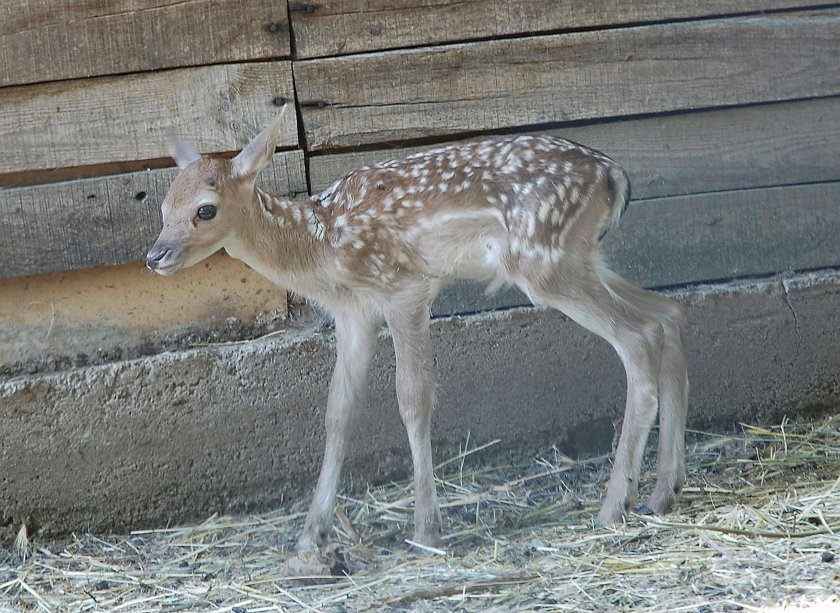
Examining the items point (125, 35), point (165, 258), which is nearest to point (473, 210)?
point (165, 258)

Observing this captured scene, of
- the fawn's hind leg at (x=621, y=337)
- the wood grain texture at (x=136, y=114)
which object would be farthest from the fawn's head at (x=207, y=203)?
the fawn's hind leg at (x=621, y=337)

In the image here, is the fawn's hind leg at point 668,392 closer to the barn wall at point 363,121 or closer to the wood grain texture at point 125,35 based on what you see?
the barn wall at point 363,121

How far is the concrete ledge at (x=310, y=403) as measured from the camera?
5.14 meters

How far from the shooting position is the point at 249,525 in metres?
5.25

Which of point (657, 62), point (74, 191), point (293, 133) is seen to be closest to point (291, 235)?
point (293, 133)

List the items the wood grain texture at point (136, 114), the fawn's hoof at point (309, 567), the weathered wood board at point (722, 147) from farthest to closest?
the weathered wood board at point (722, 147) → the wood grain texture at point (136, 114) → the fawn's hoof at point (309, 567)

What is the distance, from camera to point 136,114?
5207mm

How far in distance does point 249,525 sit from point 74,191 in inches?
68.7

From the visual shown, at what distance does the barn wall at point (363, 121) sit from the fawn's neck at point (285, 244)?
19.4 inches

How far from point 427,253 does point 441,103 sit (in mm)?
899

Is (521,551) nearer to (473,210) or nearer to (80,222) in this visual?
(473,210)

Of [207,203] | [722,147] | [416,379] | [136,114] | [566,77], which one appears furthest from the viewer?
[722,147]

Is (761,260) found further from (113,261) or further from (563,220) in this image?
(113,261)

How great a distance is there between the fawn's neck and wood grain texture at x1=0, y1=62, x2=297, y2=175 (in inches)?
20.8
